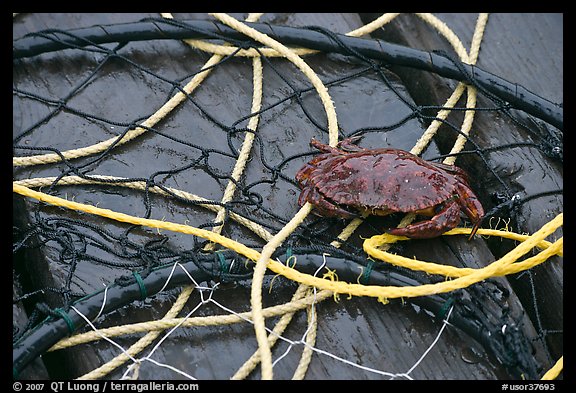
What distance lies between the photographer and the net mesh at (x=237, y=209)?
1.68m

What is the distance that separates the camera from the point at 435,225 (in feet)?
5.84

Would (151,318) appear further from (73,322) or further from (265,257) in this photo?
(265,257)

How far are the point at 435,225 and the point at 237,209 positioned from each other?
604 mm

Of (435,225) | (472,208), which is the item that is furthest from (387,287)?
(472,208)

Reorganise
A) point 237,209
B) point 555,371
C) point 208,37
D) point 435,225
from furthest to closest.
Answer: point 208,37 < point 237,209 < point 435,225 < point 555,371

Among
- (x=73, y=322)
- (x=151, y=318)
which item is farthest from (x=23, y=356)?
(x=151, y=318)

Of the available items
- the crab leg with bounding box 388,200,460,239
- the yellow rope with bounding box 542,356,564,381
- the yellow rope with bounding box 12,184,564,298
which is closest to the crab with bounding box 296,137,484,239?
the crab leg with bounding box 388,200,460,239

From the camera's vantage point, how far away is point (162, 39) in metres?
2.35

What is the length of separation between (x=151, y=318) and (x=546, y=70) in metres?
1.67

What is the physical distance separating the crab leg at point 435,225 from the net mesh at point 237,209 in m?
0.07

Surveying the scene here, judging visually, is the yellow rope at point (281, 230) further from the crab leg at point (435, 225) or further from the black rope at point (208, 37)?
the crab leg at point (435, 225)

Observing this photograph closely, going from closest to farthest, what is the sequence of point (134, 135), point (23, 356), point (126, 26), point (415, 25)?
point (23, 356) < point (134, 135) < point (126, 26) < point (415, 25)

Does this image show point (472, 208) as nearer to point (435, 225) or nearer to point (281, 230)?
point (435, 225)

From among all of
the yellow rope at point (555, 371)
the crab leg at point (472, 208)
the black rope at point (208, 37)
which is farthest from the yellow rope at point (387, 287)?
the black rope at point (208, 37)
